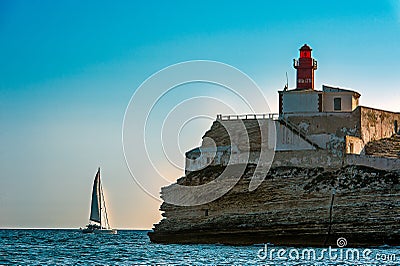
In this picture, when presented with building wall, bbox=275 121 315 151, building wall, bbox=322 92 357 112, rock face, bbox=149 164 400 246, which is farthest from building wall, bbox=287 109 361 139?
rock face, bbox=149 164 400 246

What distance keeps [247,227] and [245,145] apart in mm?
6669

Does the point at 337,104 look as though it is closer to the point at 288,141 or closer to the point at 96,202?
the point at 288,141

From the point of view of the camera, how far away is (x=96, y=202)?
298ft

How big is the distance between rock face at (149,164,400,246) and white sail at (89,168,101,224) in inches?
1390

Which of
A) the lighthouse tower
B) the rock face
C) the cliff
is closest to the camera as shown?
the rock face

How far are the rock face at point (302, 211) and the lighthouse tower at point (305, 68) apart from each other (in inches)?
328

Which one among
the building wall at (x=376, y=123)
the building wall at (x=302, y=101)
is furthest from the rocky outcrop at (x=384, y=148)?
the building wall at (x=302, y=101)

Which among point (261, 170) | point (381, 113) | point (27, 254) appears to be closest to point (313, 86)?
point (381, 113)

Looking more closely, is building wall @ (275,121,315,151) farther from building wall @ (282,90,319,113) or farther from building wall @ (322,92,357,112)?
building wall @ (322,92,357,112)

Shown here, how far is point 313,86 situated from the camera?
5947 cm

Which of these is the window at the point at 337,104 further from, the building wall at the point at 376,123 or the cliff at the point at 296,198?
the cliff at the point at 296,198

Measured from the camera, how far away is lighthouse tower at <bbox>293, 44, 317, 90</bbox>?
59.2 m

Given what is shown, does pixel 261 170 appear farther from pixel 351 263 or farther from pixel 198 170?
pixel 351 263

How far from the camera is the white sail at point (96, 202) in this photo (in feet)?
294
